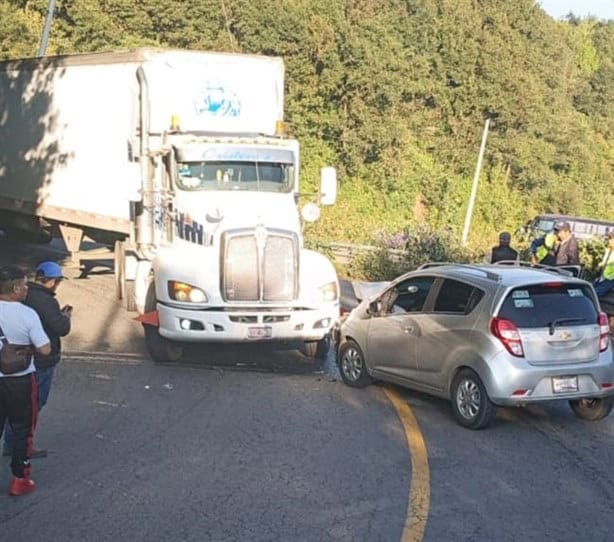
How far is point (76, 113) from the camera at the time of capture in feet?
54.9

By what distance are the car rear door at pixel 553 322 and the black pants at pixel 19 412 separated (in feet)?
14.4

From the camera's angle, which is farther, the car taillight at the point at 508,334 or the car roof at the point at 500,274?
the car roof at the point at 500,274

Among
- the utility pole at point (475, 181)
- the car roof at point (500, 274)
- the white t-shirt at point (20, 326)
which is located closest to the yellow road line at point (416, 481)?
the car roof at point (500, 274)

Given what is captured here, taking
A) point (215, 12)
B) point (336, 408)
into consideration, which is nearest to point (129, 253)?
point (336, 408)

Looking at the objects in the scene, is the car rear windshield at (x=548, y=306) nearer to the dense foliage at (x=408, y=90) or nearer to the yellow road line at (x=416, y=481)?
the yellow road line at (x=416, y=481)

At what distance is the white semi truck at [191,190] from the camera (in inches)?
449

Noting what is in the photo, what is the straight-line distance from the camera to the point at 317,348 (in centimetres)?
1246

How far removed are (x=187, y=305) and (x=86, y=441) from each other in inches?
141

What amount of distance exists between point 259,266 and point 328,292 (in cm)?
104

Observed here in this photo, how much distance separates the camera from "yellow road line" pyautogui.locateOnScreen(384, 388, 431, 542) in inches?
228

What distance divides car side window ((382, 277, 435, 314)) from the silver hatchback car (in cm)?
3

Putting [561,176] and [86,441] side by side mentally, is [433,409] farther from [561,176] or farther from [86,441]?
[561,176]

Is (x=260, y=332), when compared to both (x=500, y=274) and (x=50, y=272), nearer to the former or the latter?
(x=500, y=274)

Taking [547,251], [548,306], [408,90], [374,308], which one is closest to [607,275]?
[547,251]
